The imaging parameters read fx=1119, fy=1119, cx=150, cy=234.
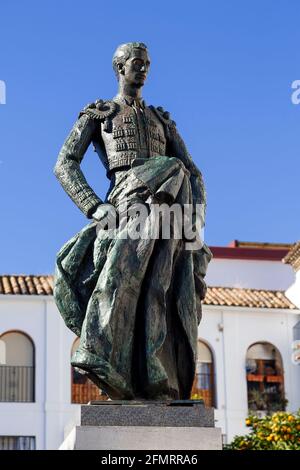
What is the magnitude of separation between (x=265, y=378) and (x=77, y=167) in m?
25.9

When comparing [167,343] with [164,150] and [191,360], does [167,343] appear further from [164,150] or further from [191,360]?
[164,150]

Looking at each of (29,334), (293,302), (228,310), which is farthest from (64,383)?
(293,302)

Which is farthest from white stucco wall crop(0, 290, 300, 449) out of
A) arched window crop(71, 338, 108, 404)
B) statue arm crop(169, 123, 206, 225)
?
statue arm crop(169, 123, 206, 225)

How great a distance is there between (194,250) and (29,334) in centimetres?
2429

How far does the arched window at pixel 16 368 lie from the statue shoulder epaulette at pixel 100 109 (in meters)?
23.6

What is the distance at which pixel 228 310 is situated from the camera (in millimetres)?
33156

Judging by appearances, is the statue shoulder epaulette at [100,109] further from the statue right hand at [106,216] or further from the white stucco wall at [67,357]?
the white stucco wall at [67,357]

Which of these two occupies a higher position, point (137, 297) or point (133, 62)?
point (133, 62)

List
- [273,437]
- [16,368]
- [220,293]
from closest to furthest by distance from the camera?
[273,437] < [16,368] < [220,293]

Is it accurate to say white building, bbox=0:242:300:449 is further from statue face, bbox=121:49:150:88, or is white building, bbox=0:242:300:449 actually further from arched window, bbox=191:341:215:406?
statue face, bbox=121:49:150:88

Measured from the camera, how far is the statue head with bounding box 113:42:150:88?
823cm

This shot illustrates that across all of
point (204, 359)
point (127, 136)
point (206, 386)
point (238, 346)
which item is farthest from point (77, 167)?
point (238, 346)

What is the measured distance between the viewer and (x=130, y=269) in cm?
751

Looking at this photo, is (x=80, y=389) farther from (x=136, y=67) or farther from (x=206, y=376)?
(x=136, y=67)
